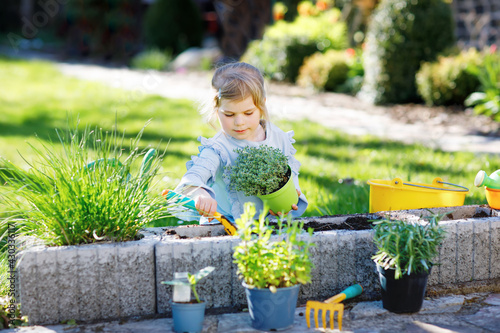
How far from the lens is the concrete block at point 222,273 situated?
88.2 inches

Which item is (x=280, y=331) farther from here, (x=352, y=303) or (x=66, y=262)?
(x=66, y=262)

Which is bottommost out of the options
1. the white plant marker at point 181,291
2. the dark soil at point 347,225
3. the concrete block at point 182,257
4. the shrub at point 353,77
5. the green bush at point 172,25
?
the white plant marker at point 181,291

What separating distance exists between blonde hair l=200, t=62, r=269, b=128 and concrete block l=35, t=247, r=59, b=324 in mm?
1114

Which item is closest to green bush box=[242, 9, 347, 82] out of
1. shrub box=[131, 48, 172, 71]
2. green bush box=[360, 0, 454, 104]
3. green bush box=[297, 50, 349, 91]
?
green bush box=[297, 50, 349, 91]

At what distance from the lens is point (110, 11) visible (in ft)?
52.3

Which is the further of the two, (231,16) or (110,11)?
(110,11)

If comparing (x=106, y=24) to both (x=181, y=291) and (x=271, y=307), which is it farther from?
(x=271, y=307)

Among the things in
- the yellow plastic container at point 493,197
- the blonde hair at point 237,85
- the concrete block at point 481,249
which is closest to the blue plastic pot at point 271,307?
the concrete block at point 481,249

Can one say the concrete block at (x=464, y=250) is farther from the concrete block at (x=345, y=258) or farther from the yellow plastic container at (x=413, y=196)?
the concrete block at (x=345, y=258)

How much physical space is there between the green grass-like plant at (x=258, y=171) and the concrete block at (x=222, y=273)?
1.45ft

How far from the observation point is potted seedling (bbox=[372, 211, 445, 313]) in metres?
2.14

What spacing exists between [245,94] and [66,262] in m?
1.17

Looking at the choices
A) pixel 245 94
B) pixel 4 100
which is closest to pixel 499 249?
pixel 245 94

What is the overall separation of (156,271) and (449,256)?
1.26 m
